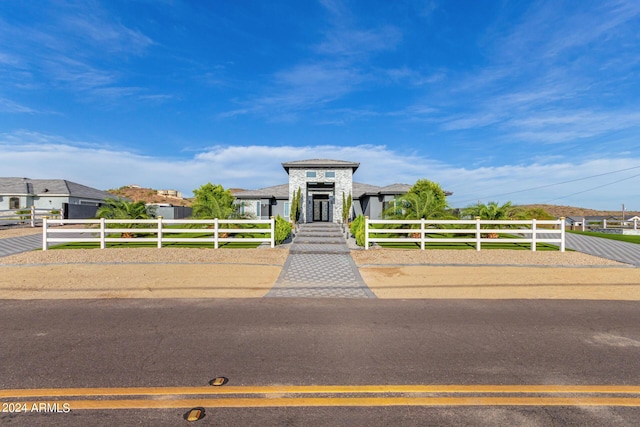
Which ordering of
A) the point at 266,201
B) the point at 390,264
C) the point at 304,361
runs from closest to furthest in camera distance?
1. the point at 304,361
2. the point at 390,264
3. the point at 266,201

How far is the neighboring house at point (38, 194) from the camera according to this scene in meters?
33.1

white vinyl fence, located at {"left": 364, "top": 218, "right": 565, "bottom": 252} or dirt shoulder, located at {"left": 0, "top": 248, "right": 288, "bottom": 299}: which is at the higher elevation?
white vinyl fence, located at {"left": 364, "top": 218, "right": 565, "bottom": 252}

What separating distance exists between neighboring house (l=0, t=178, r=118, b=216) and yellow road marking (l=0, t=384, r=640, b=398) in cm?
3670

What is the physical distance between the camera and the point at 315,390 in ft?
10.7

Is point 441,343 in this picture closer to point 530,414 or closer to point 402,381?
point 402,381

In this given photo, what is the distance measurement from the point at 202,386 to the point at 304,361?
45.9 inches

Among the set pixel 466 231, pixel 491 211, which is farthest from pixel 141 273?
pixel 491 211

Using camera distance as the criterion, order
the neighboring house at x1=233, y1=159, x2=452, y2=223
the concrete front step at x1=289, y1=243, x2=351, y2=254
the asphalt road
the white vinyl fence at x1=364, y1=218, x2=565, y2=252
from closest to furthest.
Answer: the asphalt road, the concrete front step at x1=289, y1=243, x2=351, y2=254, the white vinyl fence at x1=364, y1=218, x2=565, y2=252, the neighboring house at x1=233, y1=159, x2=452, y2=223

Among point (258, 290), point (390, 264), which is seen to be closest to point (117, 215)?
point (258, 290)

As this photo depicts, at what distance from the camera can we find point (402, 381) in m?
3.45

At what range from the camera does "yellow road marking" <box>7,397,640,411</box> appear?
302cm

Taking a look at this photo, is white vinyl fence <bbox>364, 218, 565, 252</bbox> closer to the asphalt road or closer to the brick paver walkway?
the brick paver walkway

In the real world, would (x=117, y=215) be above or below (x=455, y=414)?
above

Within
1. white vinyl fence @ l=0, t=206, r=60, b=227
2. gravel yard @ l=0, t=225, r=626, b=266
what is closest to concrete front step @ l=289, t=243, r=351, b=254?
gravel yard @ l=0, t=225, r=626, b=266
